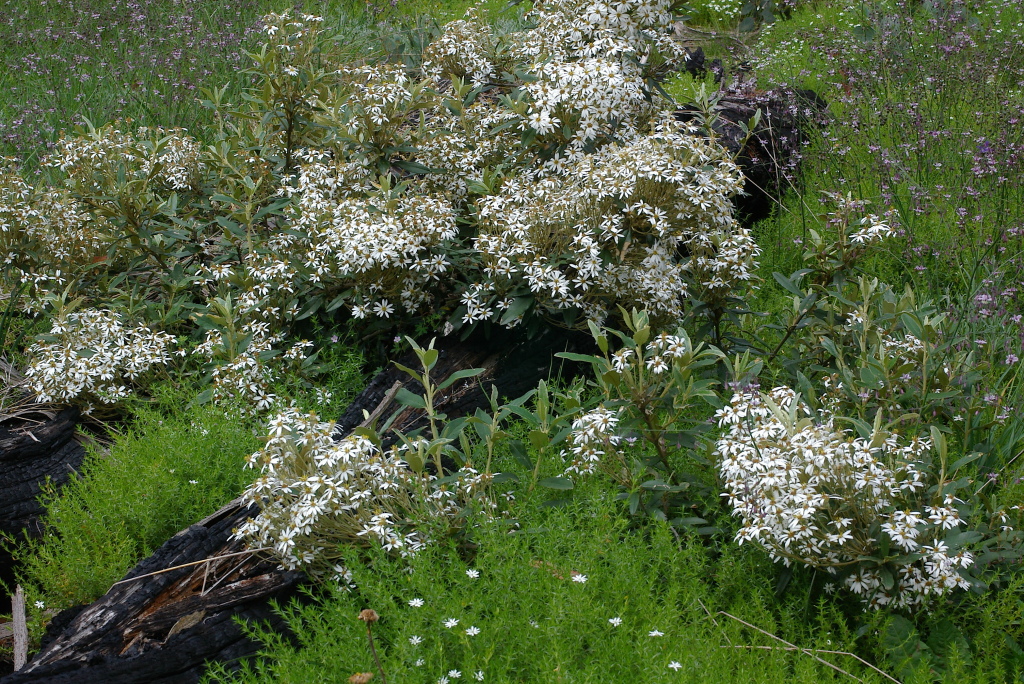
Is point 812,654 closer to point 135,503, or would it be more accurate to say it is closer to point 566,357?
point 566,357

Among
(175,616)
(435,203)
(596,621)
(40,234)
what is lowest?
(596,621)

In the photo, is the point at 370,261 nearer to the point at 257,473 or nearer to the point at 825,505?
the point at 257,473

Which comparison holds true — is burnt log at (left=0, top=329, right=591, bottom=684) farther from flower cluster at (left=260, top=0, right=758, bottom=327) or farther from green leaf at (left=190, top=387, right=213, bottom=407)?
flower cluster at (left=260, top=0, right=758, bottom=327)

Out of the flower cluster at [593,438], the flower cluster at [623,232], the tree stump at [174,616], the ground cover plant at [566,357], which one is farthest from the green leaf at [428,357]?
the flower cluster at [623,232]

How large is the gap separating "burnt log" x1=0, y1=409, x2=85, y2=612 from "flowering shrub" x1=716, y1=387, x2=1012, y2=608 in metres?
2.63

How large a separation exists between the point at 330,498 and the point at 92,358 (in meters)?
1.76

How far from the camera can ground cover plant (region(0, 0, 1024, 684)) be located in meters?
2.15

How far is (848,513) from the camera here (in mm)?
2203

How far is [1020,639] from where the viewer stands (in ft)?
7.49

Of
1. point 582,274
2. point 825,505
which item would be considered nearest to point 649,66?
point 582,274

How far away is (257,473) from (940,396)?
2450 mm

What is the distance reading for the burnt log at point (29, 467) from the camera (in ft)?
10.5

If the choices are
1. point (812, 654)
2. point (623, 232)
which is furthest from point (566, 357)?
point (812, 654)

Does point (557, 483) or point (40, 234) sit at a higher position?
point (40, 234)
